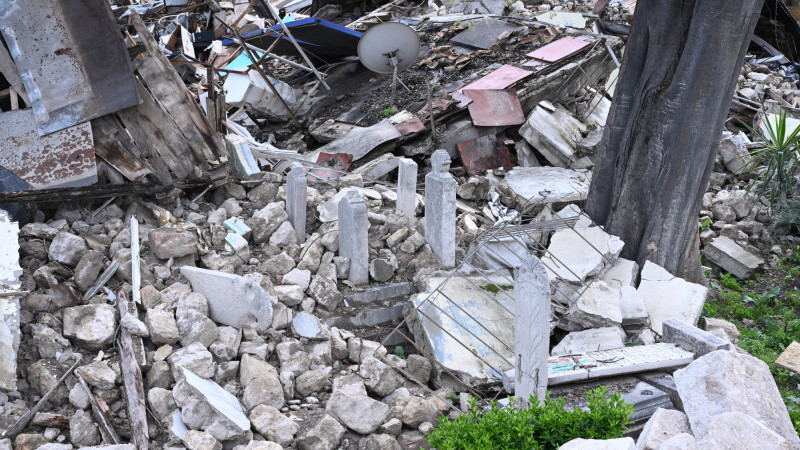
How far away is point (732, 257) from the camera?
7875 millimetres

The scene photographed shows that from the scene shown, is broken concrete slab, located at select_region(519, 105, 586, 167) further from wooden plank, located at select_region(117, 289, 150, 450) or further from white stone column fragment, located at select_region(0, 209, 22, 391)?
white stone column fragment, located at select_region(0, 209, 22, 391)

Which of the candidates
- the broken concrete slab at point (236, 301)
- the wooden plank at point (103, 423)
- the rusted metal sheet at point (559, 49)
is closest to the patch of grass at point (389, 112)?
the rusted metal sheet at point (559, 49)

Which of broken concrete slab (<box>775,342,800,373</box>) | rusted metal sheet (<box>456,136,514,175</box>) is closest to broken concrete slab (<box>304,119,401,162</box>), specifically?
rusted metal sheet (<box>456,136,514,175</box>)

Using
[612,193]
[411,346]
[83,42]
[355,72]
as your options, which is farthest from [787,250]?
[83,42]

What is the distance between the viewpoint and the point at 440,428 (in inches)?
168

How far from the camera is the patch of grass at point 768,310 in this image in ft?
20.5

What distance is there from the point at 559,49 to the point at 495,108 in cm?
174

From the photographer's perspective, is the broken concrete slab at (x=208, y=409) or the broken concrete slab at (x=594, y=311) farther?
the broken concrete slab at (x=594, y=311)

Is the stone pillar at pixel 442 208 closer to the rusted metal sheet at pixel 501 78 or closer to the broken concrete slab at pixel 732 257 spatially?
the broken concrete slab at pixel 732 257

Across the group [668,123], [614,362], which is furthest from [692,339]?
[668,123]

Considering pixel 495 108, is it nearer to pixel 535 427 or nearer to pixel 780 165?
pixel 780 165

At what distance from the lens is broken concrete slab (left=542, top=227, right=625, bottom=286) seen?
6.29 metres

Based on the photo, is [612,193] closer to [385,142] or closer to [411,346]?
[411,346]

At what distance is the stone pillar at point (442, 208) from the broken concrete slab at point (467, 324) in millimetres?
371
